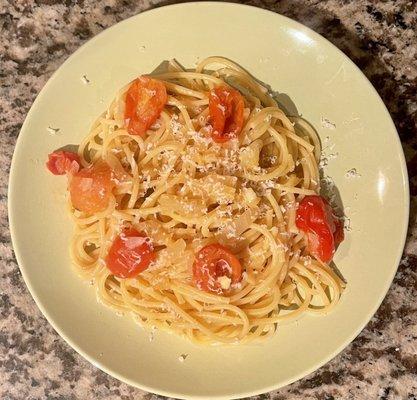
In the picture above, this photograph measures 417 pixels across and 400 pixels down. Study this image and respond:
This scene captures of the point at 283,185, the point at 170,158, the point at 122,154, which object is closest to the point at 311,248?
the point at 283,185

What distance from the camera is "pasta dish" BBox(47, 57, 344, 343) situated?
2645 mm

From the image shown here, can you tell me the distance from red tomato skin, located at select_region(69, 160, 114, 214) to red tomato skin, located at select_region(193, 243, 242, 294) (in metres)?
0.47

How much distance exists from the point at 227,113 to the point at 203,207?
1.36 feet

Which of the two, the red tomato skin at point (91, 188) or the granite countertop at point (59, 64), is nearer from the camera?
the red tomato skin at point (91, 188)

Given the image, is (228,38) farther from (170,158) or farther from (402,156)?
(402,156)

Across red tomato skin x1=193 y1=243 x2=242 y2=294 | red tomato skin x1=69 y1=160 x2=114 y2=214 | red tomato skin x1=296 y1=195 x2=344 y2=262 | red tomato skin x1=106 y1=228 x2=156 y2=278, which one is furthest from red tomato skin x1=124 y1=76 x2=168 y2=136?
red tomato skin x1=296 y1=195 x2=344 y2=262

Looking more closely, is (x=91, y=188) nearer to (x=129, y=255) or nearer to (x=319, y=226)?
(x=129, y=255)

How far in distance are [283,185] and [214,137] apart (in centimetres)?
36

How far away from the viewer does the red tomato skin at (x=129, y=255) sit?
2.61 m

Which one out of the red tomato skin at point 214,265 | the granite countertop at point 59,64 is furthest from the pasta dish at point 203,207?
the granite countertop at point 59,64

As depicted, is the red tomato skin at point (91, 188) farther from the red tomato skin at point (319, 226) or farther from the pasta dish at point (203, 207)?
the red tomato skin at point (319, 226)

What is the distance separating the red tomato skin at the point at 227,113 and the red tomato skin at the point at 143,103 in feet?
0.73

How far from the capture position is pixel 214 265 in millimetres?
2607

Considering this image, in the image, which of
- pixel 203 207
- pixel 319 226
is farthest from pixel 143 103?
pixel 319 226
